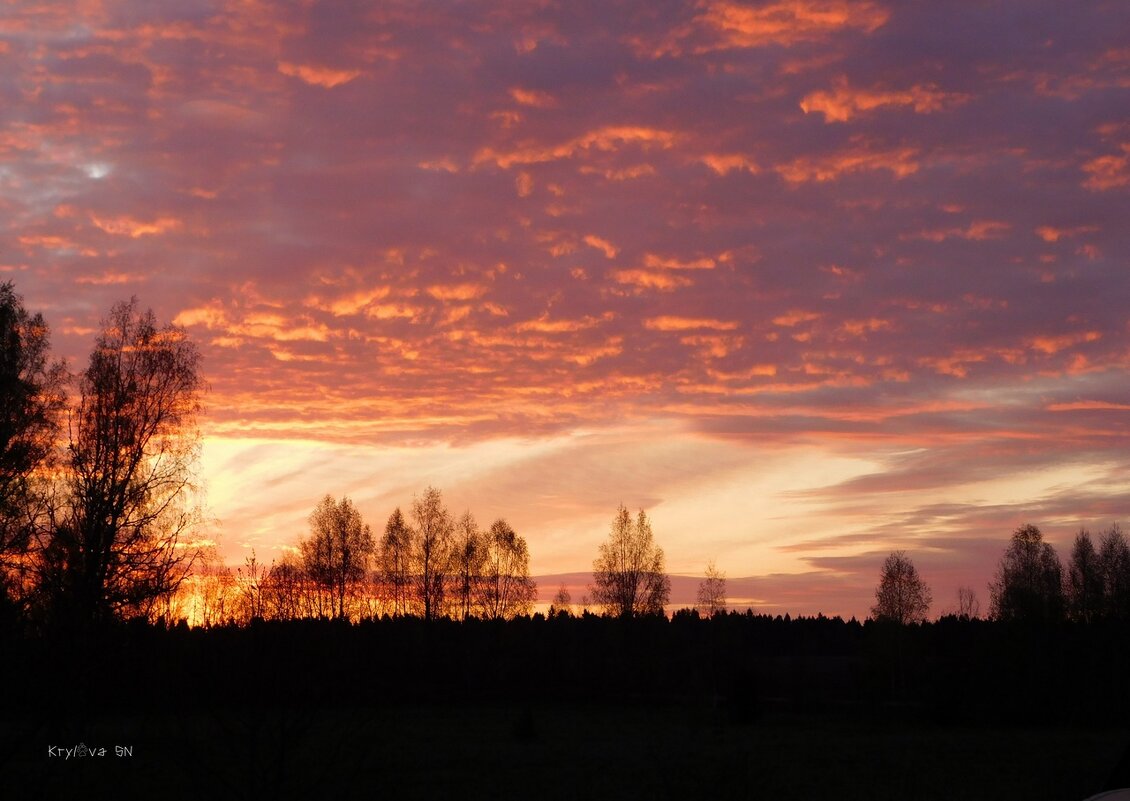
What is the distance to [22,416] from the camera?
31.4 metres

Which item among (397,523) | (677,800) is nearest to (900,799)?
(677,800)

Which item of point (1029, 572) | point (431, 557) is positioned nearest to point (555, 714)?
point (431, 557)

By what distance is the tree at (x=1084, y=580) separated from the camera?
4427 inches

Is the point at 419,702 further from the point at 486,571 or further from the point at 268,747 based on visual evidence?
the point at 268,747

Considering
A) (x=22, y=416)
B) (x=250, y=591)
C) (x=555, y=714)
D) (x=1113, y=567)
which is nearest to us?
(x=250, y=591)

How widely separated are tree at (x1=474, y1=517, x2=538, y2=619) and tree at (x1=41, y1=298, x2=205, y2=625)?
1881 inches

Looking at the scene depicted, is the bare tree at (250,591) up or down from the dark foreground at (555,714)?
up

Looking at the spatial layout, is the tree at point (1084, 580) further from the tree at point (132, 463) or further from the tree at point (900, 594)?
the tree at point (132, 463)

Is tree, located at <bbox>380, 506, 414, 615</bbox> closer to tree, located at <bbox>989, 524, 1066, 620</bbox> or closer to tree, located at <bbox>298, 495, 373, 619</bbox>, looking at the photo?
tree, located at <bbox>298, 495, 373, 619</bbox>

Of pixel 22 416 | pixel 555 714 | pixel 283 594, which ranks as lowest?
pixel 555 714

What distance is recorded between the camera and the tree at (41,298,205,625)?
31.8 metres

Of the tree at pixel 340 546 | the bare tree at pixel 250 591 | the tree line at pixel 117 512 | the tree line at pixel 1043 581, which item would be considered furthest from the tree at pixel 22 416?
the tree line at pixel 1043 581

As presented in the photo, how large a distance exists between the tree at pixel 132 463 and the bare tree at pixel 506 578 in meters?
48.0

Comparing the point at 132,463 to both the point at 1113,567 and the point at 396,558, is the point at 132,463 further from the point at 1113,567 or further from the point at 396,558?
the point at 1113,567
